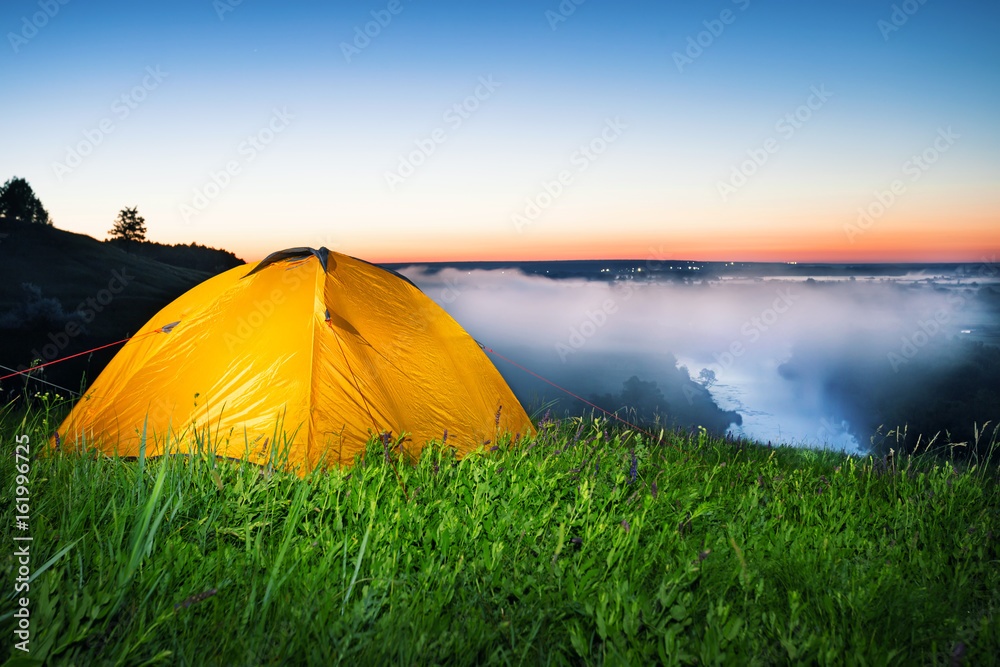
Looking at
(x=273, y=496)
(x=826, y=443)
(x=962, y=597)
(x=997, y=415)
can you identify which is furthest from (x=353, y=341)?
(x=997, y=415)

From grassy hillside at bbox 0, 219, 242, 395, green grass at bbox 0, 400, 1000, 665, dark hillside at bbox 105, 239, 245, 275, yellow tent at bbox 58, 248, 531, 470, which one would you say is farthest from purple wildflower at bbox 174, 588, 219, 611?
dark hillside at bbox 105, 239, 245, 275

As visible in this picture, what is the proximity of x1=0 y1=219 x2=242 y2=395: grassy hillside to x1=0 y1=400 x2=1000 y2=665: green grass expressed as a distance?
5.32 metres

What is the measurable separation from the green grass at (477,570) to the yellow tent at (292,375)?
0.74 meters

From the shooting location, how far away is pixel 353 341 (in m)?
5.28


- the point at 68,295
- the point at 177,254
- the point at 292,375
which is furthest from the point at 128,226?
the point at 292,375

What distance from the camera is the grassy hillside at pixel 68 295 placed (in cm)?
1811

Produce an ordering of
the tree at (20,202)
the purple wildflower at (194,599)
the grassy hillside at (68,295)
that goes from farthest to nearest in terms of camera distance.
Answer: the tree at (20,202), the grassy hillside at (68,295), the purple wildflower at (194,599)

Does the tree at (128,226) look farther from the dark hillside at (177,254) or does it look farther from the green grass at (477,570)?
the green grass at (477,570)

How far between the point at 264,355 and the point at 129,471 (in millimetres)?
1766

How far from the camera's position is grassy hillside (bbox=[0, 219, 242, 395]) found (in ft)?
59.4

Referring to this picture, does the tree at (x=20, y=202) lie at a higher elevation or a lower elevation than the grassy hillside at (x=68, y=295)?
higher

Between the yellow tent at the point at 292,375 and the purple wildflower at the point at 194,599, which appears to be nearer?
the purple wildflower at the point at 194,599

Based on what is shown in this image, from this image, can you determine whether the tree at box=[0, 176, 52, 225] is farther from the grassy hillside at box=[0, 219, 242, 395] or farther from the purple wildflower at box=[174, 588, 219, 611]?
the purple wildflower at box=[174, 588, 219, 611]

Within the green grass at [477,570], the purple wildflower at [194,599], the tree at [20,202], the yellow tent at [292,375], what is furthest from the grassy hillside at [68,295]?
the tree at [20,202]
